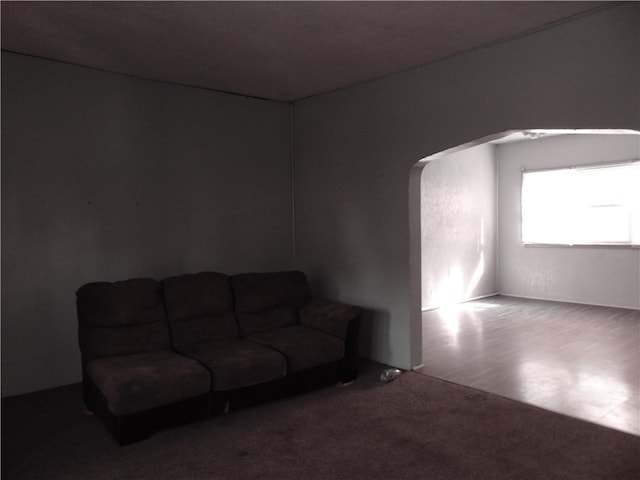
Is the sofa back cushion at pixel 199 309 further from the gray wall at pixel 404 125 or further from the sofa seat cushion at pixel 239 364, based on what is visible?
the gray wall at pixel 404 125

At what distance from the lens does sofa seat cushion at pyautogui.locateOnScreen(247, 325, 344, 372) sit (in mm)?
3746

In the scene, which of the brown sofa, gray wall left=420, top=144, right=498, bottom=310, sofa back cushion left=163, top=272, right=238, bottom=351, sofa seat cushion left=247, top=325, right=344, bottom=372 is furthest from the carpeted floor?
gray wall left=420, top=144, right=498, bottom=310

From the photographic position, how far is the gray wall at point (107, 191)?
395 centimetres

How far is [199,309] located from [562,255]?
6235 mm

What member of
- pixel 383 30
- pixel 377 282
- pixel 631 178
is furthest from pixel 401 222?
pixel 631 178

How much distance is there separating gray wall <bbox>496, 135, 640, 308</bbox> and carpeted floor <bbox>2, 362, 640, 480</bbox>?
15.5ft

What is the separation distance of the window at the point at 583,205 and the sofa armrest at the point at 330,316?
5174 millimetres

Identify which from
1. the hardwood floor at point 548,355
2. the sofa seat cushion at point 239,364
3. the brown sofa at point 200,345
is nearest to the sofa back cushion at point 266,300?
the brown sofa at point 200,345

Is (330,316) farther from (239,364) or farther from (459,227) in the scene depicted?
(459,227)

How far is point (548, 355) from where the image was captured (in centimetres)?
486

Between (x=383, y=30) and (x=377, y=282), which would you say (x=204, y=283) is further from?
(x=383, y=30)

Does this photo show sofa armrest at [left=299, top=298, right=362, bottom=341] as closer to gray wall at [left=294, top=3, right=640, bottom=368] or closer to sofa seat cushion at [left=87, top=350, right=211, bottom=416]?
gray wall at [left=294, top=3, right=640, bottom=368]

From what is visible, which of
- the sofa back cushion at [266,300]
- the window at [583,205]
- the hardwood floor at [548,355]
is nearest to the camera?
the hardwood floor at [548,355]

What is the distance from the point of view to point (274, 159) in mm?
5480
